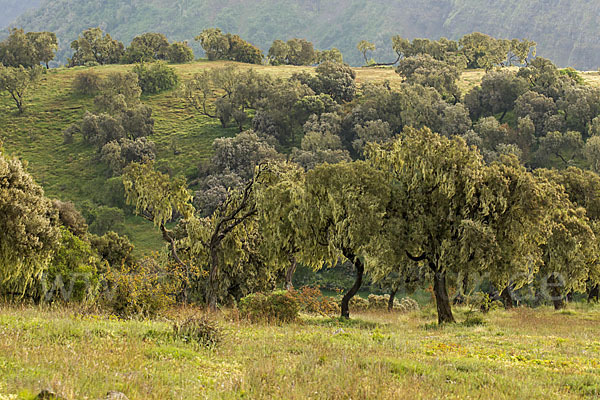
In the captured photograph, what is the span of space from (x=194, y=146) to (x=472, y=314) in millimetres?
77918

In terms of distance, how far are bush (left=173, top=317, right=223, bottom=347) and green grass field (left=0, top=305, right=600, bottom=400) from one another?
211 mm

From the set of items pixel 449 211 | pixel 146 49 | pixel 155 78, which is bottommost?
pixel 449 211

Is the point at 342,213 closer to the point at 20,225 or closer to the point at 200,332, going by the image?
the point at 20,225

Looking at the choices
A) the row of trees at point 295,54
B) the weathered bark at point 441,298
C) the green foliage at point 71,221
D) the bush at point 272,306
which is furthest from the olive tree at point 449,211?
the row of trees at point 295,54

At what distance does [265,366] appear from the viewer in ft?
33.0

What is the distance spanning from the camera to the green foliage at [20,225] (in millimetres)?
20203

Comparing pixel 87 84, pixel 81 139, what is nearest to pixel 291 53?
pixel 87 84

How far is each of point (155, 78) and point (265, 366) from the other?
398 feet

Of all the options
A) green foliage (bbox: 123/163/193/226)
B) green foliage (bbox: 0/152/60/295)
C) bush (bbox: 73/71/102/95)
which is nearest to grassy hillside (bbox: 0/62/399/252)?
bush (bbox: 73/71/102/95)

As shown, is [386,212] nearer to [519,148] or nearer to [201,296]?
[201,296]

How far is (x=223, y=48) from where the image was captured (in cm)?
15312

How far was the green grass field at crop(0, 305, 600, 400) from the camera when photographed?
8.16m

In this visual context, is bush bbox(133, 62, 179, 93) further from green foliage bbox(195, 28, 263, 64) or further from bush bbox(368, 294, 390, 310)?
bush bbox(368, 294, 390, 310)

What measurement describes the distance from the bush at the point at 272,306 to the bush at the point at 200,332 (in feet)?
27.7
